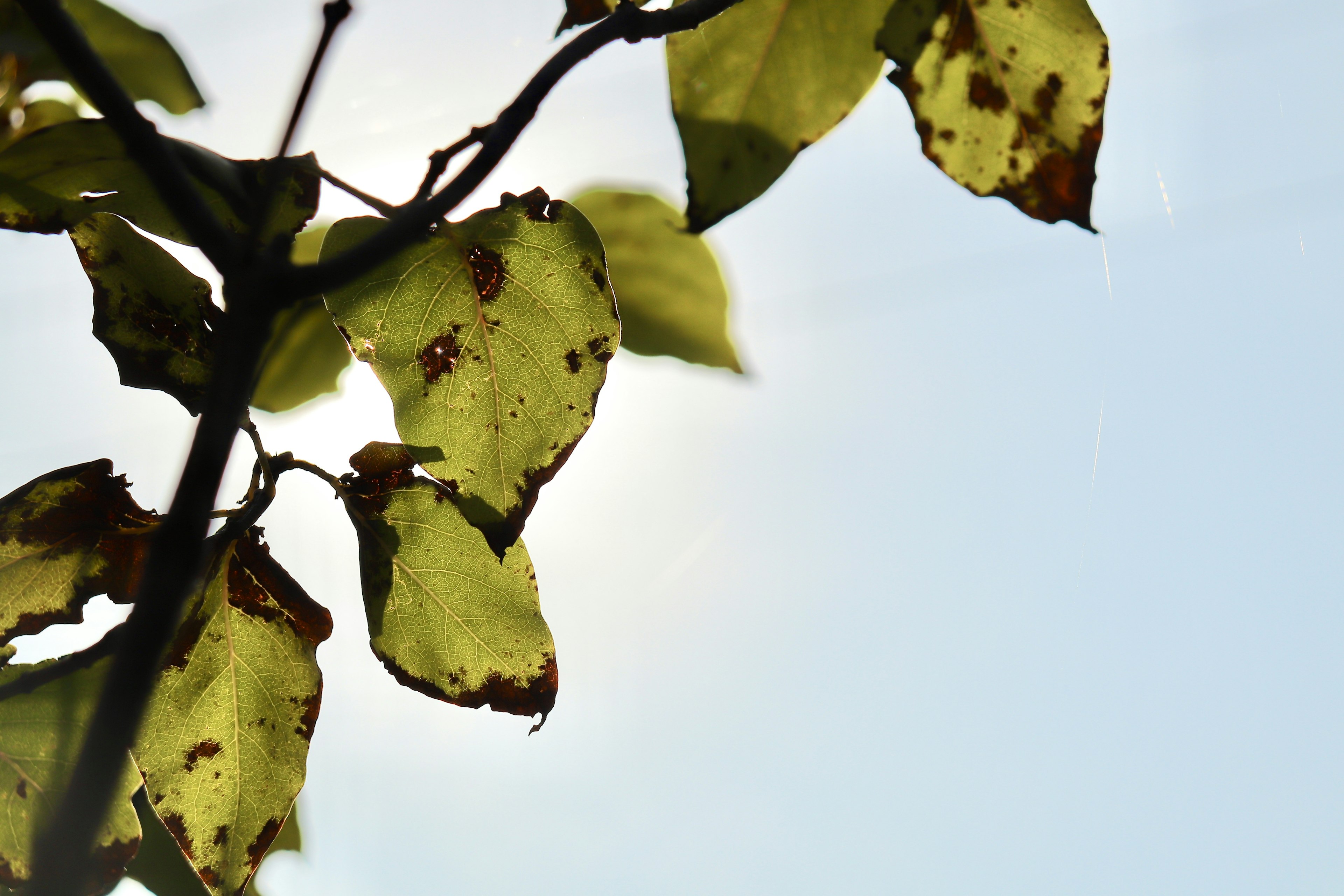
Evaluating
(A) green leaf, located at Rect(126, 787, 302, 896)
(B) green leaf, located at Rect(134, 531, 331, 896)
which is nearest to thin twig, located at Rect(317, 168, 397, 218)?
(B) green leaf, located at Rect(134, 531, 331, 896)

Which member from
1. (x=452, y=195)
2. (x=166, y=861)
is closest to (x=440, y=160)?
(x=452, y=195)

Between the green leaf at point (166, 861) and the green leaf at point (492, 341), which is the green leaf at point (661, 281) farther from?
the green leaf at point (166, 861)

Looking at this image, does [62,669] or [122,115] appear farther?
[62,669]

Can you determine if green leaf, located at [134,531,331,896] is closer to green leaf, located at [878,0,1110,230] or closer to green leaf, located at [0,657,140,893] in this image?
green leaf, located at [0,657,140,893]

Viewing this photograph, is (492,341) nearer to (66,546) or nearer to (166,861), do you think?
(66,546)

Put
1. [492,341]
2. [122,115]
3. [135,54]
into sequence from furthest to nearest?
[135,54]
[492,341]
[122,115]

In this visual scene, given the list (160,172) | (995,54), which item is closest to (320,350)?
(160,172)
